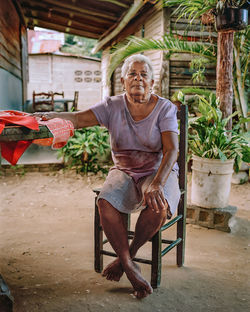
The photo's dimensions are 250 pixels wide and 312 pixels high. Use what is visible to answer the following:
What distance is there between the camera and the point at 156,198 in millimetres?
2064

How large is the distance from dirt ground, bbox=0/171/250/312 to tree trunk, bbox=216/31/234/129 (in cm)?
136

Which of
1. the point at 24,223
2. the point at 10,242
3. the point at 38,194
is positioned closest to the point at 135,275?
the point at 10,242

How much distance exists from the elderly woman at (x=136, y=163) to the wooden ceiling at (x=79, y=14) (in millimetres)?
5029

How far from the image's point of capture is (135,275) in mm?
2090

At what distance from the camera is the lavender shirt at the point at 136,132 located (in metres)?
2.28

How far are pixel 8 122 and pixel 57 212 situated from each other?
99.2 inches

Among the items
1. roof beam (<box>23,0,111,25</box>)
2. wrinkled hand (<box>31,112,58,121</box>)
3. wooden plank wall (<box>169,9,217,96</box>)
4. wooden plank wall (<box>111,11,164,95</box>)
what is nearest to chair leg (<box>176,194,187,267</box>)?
wrinkled hand (<box>31,112,58,121</box>)

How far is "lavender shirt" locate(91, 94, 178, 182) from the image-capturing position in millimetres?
2283

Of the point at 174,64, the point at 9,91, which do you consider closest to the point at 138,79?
the point at 174,64

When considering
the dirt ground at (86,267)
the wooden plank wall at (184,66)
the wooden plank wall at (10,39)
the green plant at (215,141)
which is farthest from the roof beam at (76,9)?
the green plant at (215,141)

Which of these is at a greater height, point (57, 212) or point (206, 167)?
point (206, 167)

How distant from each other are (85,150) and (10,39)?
3.95 metres

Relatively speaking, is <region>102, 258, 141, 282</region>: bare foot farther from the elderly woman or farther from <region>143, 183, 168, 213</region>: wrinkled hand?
<region>143, 183, 168, 213</region>: wrinkled hand

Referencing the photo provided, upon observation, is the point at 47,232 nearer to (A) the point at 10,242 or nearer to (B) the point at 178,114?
(A) the point at 10,242
